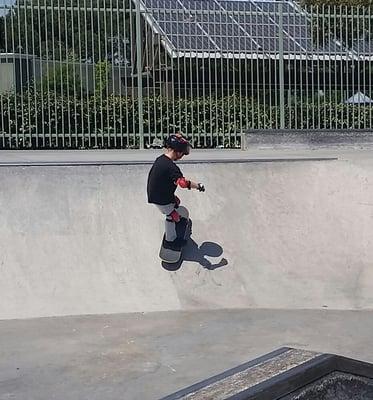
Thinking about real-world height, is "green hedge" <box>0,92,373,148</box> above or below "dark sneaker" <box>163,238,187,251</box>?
above

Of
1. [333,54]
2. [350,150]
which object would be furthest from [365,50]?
[350,150]

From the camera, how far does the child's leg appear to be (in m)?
7.12

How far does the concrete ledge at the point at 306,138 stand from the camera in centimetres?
1236

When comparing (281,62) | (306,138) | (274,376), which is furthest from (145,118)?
(274,376)

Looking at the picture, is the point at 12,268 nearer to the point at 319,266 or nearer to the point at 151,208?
the point at 151,208

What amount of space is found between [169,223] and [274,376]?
4.74 metres

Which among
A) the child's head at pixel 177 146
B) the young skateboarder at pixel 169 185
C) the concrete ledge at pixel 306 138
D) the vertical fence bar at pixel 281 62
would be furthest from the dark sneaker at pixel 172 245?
the vertical fence bar at pixel 281 62

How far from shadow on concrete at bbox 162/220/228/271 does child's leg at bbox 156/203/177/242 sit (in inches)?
10.8

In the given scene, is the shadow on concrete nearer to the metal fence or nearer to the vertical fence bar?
the metal fence

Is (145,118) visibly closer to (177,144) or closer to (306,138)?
(306,138)

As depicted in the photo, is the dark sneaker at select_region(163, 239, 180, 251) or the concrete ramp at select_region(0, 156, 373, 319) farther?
the dark sneaker at select_region(163, 239, 180, 251)

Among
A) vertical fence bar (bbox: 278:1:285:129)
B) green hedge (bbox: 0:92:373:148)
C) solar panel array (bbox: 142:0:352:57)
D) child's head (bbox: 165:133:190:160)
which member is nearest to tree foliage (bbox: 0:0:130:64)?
green hedge (bbox: 0:92:373:148)

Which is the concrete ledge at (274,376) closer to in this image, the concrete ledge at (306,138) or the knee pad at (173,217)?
the knee pad at (173,217)

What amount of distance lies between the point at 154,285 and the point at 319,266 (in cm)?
180
